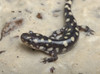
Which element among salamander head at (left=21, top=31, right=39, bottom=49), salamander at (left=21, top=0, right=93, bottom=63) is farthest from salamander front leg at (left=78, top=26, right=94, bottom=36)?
salamander head at (left=21, top=31, right=39, bottom=49)

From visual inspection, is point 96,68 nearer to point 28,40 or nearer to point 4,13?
point 28,40

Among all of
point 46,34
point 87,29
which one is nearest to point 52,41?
point 46,34

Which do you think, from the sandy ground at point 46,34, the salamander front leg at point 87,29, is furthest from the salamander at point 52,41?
the sandy ground at point 46,34

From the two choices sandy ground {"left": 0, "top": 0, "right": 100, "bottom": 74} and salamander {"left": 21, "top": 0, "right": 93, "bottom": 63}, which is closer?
sandy ground {"left": 0, "top": 0, "right": 100, "bottom": 74}

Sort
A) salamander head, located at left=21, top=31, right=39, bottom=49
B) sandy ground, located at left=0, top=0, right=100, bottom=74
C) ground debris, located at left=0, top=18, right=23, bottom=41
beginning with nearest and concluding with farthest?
1. sandy ground, located at left=0, top=0, right=100, bottom=74
2. salamander head, located at left=21, top=31, right=39, bottom=49
3. ground debris, located at left=0, top=18, right=23, bottom=41

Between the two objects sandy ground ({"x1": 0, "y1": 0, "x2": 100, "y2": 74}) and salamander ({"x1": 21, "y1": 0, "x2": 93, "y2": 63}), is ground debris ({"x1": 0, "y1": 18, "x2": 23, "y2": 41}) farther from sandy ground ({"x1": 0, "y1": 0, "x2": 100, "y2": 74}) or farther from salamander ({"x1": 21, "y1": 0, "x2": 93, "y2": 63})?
salamander ({"x1": 21, "y1": 0, "x2": 93, "y2": 63})

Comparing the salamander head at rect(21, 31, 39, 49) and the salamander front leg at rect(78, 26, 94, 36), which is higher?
the salamander head at rect(21, 31, 39, 49)

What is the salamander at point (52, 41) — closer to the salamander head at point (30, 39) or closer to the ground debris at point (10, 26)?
the salamander head at point (30, 39)
